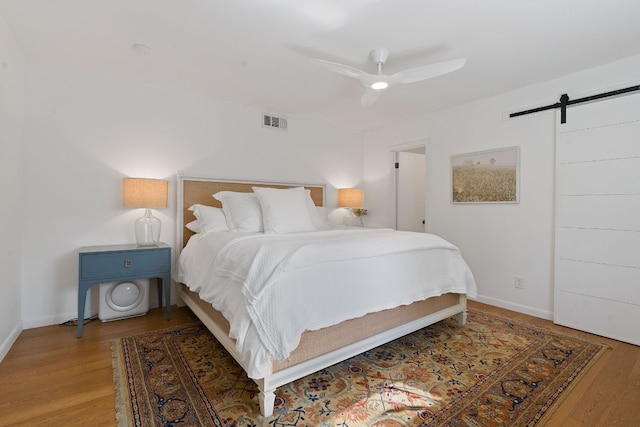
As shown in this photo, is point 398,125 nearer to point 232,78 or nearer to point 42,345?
point 232,78

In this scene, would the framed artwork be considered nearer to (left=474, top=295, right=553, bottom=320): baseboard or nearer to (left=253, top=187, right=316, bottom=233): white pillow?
(left=474, top=295, right=553, bottom=320): baseboard

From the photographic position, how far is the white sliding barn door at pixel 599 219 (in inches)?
97.3

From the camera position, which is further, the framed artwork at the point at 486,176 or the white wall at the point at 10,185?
the framed artwork at the point at 486,176

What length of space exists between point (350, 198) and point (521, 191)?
83.0 inches

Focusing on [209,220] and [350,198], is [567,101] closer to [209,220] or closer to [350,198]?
[350,198]

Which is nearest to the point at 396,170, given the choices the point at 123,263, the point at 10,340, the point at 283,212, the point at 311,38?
the point at 283,212

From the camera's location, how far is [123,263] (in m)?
2.62

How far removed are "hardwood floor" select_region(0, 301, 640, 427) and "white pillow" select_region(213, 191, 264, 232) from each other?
121cm

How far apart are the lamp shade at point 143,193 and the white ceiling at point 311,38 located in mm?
1020

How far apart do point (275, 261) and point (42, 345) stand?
6.84ft

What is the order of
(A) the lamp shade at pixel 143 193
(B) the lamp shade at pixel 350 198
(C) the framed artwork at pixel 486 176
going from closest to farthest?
(A) the lamp shade at pixel 143 193 < (C) the framed artwork at pixel 486 176 < (B) the lamp shade at pixel 350 198

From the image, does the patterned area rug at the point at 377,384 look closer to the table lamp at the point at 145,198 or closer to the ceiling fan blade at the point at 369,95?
the table lamp at the point at 145,198

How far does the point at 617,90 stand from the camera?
2.54 m

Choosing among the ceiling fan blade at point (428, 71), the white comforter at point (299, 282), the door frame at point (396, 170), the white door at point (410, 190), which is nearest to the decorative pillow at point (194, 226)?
the white comforter at point (299, 282)
